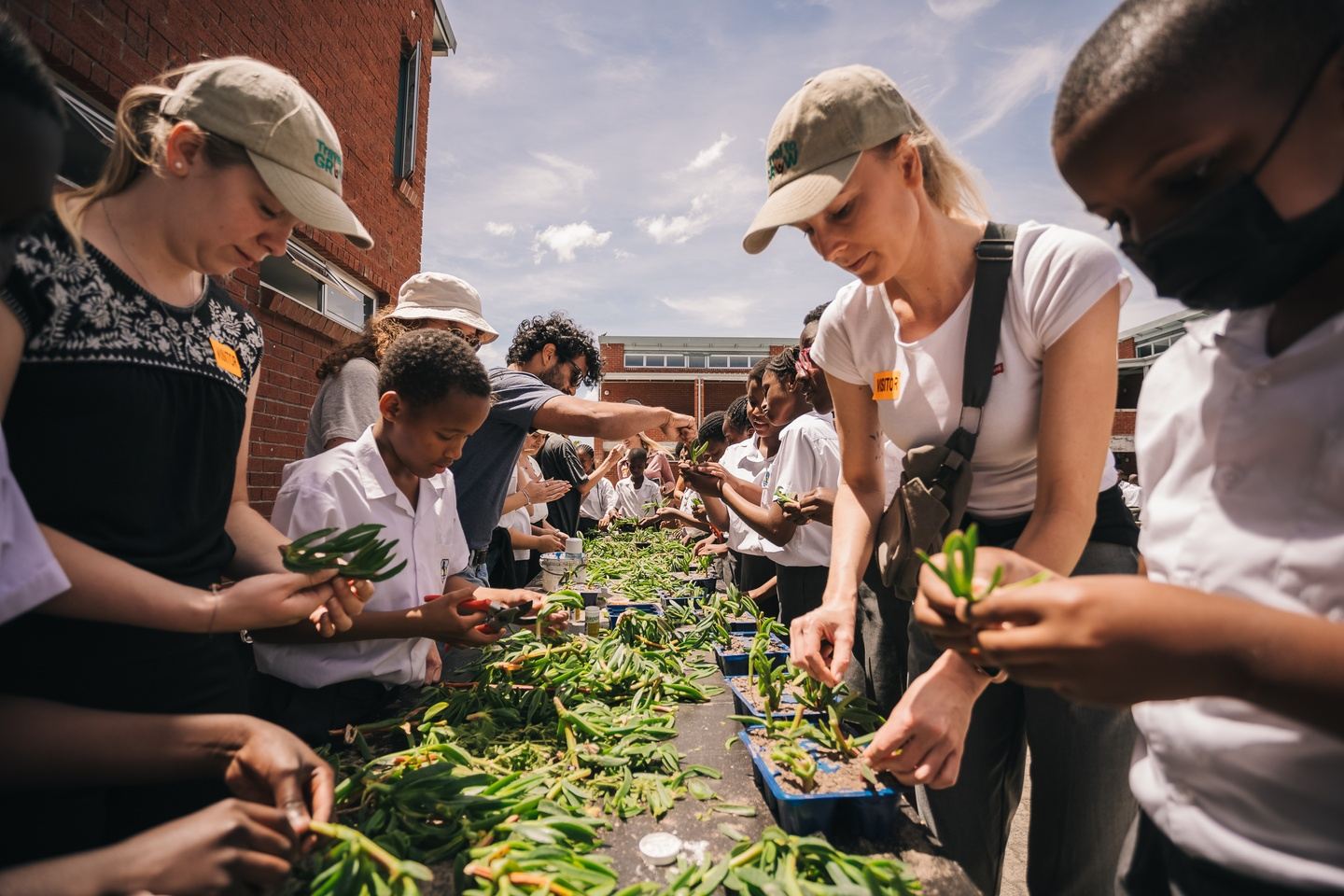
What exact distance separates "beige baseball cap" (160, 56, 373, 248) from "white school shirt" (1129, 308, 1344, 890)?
5.85ft

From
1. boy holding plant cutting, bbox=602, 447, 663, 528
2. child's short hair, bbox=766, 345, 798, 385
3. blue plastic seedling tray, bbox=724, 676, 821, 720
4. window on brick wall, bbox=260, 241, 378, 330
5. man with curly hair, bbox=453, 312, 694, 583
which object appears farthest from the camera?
boy holding plant cutting, bbox=602, 447, 663, 528

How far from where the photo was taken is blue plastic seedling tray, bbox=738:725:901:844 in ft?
4.46

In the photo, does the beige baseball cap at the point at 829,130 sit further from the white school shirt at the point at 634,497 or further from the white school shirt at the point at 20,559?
the white school shirt at the point at 634,497

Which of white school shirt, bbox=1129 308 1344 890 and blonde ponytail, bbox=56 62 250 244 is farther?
blonde ponytail, bbox=56 62 250 244

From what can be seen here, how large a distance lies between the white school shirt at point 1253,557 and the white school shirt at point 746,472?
3.34 meters

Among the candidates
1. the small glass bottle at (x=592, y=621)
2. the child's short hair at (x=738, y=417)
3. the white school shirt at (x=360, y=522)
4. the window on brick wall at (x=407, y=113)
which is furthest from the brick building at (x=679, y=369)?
the white school shirt at (x=360, y=522)

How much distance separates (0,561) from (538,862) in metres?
0.97

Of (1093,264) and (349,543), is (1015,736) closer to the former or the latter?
(1093,264)

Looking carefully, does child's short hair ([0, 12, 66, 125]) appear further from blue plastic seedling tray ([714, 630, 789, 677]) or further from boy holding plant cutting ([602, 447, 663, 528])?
boy holding plant cutting ([602, 447, 663, 528])

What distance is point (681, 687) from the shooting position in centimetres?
223

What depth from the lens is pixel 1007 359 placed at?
1.64 meters

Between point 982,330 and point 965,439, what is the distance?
269 mm

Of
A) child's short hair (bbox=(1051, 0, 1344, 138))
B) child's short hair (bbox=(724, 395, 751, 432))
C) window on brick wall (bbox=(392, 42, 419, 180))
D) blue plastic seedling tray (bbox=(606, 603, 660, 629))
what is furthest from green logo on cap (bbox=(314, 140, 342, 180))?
window on brick wall (bbox=(392, 42, 419, 180))

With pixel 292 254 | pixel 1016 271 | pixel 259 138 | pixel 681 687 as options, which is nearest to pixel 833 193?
pixel 1016 271
